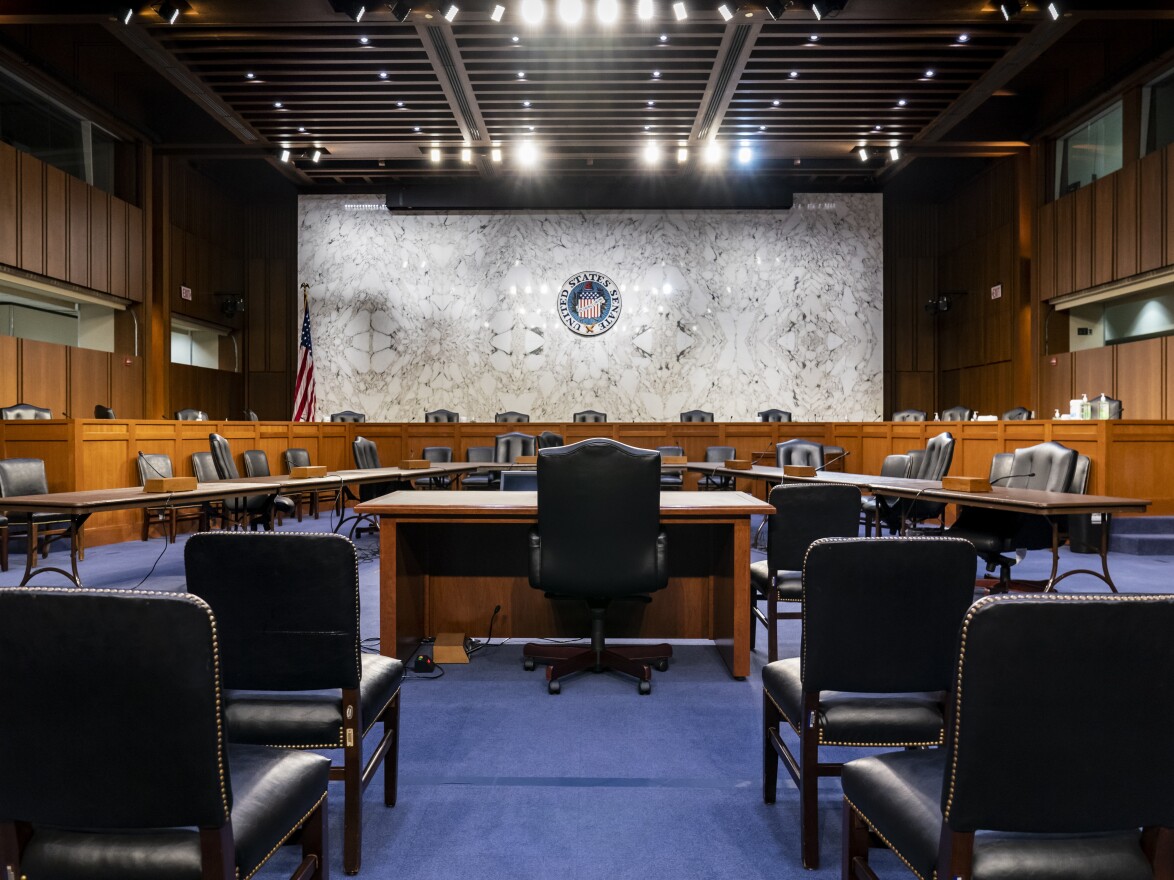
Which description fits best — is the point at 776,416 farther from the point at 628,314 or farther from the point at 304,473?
the point at 304,473

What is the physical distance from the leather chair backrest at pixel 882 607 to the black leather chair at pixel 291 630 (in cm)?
104

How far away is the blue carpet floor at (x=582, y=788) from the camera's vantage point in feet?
5.62

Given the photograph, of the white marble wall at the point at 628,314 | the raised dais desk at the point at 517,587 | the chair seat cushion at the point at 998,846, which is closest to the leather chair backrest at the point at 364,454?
the raised dais desk at the point at 517,587

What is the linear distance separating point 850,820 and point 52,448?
6.80 m

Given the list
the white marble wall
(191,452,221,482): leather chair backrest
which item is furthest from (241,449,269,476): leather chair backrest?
the white marble wall

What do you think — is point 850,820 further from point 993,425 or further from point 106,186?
point 106,186

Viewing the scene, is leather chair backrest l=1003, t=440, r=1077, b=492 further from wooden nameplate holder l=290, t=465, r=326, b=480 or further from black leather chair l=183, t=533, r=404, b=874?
wooden nameplate holder l=290, t=465, r=326, b=480

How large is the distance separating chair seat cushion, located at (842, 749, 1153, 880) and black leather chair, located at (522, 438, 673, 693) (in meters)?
1.53

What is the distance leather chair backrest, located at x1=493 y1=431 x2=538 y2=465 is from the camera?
26.6ft

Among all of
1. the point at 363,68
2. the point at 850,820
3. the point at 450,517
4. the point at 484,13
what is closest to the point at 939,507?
the point at 450,517

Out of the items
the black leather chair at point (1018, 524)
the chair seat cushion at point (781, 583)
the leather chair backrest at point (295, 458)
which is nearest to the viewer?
the chair seat cushion at point (781, 583)

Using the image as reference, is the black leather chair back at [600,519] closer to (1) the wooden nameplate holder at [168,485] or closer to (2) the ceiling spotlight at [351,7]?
(1) the wooden nameplate holder at [168,485]

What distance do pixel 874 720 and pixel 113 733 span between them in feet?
4.99

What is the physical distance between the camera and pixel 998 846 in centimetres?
105
